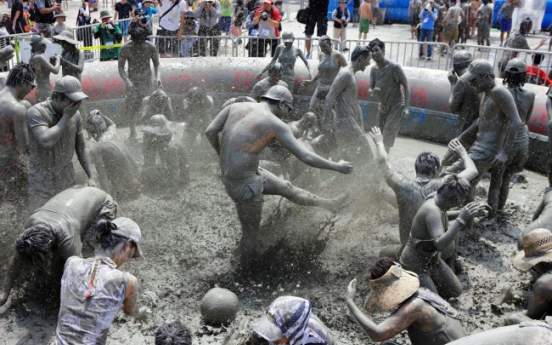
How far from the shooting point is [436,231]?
4.91 m

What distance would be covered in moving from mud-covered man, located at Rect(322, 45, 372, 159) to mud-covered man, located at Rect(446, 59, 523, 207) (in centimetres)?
140

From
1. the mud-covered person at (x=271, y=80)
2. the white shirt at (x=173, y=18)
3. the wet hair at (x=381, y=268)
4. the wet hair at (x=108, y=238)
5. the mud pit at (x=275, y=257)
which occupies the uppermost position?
the white shirt at (x=173, y=18)

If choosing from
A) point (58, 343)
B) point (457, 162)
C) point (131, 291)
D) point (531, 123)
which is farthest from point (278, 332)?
point (531, 123)

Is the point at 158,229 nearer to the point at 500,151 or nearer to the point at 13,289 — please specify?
the point at 13,289

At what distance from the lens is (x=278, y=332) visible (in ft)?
10.2

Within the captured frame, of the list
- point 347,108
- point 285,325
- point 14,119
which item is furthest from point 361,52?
point 285,325

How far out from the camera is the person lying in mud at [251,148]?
5.60m

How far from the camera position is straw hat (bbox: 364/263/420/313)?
366cm

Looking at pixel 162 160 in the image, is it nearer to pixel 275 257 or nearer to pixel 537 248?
pixel 275 257

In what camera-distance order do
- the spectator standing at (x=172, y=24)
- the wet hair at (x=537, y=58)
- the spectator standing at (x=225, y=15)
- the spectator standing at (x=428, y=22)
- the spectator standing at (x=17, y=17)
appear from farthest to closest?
the spectator standing at (x=428, y=22) < the spectator standing at (x=225, y=15) < the spectator standing at (x=17, y=17) < the spectator standing at (x=172, y=24) < the wet hair at (x=537, y=58)

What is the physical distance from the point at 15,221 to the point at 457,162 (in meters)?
4.95

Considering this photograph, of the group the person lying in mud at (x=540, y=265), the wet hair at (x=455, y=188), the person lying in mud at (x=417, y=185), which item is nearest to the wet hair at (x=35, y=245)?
the person lying in mud at (x=417, y=185)

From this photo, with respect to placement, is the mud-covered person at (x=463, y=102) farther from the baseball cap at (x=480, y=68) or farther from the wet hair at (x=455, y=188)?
the wet hair at (x=455, y=188)

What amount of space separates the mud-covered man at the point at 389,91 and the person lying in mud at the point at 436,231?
11.1ft
